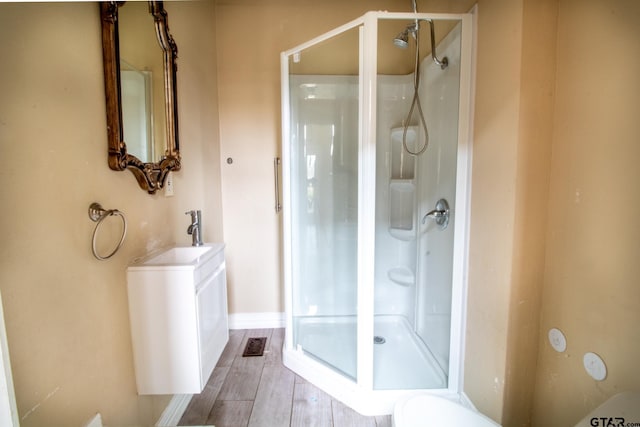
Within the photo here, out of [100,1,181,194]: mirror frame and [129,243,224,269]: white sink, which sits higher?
[100,1,181,194]: mirror frame

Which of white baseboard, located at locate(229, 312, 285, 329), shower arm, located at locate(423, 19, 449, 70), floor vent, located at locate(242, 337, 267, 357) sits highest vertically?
shower arm, located at locate(423, 19, 449, 70)

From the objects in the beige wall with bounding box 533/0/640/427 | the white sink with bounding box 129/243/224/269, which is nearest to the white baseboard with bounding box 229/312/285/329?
the white sink with bounding box 129/243/224/269

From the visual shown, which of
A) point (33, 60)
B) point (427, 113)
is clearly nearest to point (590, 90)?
point (427, 113)

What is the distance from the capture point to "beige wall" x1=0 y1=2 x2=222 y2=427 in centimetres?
74

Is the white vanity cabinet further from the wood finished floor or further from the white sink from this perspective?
the wood finished floor

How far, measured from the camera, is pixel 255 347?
2.19 metres

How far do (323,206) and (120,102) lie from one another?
136cm

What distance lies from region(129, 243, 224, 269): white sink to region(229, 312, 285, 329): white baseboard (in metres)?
1.12

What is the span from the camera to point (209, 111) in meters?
2.12

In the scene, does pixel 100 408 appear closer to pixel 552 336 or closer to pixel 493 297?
pixel 493 297

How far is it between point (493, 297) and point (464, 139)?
29.5 inches

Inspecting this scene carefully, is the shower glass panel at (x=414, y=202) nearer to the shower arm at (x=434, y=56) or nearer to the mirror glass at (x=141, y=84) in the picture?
the shower arm at (x=434, y=56)

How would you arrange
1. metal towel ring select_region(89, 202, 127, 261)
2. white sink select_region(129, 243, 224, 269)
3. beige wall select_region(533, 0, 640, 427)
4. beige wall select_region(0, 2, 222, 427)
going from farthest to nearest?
1. white sink select_region(129, 243, 224, 269)
2. metal towel ring select_region(89, 202, 127, 261)
3. beige wall select_region(533, 0, 640, 427)
4. beige wall select_region(0, 2, 222, 427)

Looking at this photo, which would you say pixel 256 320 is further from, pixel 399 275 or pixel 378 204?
pixel 378 204
